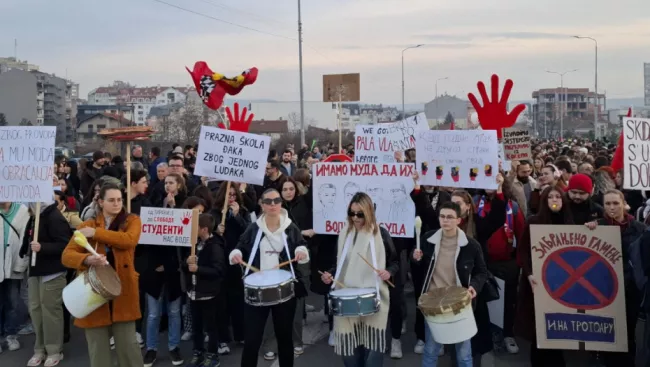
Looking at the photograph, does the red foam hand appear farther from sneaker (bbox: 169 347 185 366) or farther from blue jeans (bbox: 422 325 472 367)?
sneaker (bbox: 169 347 185 366)

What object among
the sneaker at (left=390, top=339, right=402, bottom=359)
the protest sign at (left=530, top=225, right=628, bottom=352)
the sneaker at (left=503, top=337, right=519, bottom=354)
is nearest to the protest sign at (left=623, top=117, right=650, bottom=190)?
the protest sign at (left=530, top=225, right=628, bottom=352)

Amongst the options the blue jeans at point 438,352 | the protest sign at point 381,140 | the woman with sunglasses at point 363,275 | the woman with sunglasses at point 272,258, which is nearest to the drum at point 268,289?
the woman with sunglasses at point 272,258

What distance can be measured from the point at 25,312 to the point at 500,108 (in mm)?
6421

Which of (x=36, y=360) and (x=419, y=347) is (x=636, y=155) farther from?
(x=36, y=360)

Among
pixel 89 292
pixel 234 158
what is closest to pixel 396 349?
pixel 234 158

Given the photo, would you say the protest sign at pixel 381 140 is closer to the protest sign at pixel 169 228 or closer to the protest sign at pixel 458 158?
the protest sign at pixel 458 158

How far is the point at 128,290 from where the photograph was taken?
222 inches

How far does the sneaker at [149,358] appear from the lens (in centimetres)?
679

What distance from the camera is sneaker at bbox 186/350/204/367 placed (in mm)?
6695

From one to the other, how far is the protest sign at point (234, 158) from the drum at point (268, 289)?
87.2 inches

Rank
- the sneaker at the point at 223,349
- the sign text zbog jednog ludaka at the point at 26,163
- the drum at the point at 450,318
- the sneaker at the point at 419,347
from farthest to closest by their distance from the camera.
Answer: the sneaker at the point at 223,349 < the sneaker at the point at 419,347 < the sign text zbog jednog ludaka at the point at 26,163 < the drum at the point at 450,318

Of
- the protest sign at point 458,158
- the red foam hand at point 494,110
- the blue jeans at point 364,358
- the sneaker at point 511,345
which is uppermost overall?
the red foam hand at point 494,110

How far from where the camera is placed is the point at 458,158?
7.24 meters

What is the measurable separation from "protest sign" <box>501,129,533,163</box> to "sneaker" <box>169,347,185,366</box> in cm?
576
